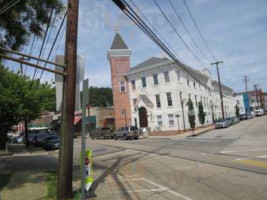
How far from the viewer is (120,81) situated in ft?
192

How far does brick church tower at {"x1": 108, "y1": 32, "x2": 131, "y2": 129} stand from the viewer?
5791 cm

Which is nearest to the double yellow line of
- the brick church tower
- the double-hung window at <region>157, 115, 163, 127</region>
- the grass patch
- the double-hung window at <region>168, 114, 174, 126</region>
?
the grass patch

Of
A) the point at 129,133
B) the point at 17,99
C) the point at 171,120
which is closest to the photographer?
the point at 17,99

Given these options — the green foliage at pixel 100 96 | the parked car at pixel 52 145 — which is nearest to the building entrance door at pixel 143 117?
the parked car at pixel 52 145

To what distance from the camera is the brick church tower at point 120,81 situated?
5791 cm

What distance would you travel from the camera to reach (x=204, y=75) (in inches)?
2697

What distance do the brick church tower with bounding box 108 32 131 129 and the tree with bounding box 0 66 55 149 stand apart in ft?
68.3

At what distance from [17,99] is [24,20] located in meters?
19.7

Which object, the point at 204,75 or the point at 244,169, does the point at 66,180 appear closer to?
the point at 244,169

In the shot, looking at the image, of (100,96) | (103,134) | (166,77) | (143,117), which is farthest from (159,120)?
(100,96)

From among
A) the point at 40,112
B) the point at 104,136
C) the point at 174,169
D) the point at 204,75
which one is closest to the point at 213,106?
the point at 204,75

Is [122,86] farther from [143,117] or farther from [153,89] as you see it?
[143,117]

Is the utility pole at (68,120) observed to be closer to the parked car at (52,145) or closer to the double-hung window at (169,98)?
the parked car at (52,145)

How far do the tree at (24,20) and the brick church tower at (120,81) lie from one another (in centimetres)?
4288
